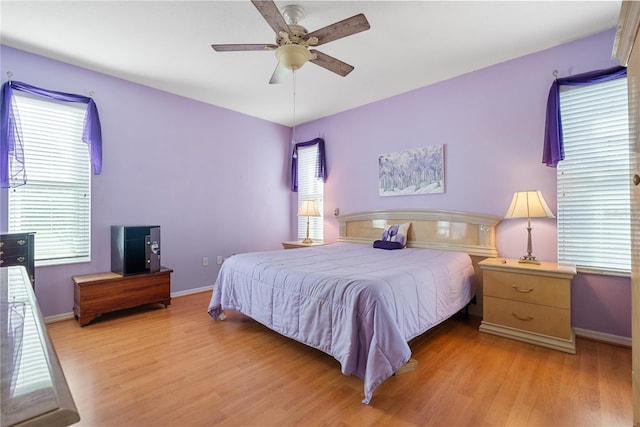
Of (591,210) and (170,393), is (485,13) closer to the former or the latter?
(591,210)

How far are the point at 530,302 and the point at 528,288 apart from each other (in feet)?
0.39

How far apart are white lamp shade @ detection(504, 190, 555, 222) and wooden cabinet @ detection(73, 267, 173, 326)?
373 cm

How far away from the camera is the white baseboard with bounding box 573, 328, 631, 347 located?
8.29 ft

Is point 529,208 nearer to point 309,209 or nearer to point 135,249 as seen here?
point 309,209

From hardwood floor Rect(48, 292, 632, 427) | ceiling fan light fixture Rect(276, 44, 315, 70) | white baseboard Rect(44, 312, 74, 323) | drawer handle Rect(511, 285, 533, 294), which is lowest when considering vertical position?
hardwood floor Rect(48, 292, 632, 427)

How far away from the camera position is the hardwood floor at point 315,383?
5.45 feet

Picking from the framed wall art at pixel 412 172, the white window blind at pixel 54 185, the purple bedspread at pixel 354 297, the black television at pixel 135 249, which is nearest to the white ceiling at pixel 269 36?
the white window blind at pixel 54 185

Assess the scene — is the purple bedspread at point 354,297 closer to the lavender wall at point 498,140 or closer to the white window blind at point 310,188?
the lavender wall at point 498,140

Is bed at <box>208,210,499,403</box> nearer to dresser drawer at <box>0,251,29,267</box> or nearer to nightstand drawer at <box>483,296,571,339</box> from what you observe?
nightstand drawer at <box>483,296,571,339</box>

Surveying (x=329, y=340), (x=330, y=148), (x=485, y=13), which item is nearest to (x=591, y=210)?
(x=485, y=13)

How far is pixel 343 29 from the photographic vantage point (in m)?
2.02

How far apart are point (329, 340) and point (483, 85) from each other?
3.14m

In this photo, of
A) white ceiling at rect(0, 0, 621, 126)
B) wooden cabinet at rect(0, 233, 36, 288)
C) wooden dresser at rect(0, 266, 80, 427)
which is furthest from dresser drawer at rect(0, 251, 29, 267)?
wooden dresser at rect(0, 266, 80, 427)

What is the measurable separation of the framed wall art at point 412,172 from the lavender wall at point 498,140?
9 centimetres
